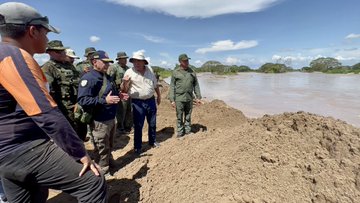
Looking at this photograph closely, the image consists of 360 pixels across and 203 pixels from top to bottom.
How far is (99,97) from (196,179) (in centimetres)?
175

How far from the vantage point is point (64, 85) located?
3.91 meters

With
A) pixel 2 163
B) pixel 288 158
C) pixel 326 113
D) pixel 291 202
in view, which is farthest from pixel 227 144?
pixel 326 113

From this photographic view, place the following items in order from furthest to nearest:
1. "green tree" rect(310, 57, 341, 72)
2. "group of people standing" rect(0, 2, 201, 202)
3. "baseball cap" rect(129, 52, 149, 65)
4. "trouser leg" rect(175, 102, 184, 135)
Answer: "green tree" rect(310, 57, 341, 72) < "trouser leg" rect(175, 102, 184, 135) < "baseball cap" rect(129, 52, 149, 65) < "group of people standing" rect(0, 2, 201, 202)

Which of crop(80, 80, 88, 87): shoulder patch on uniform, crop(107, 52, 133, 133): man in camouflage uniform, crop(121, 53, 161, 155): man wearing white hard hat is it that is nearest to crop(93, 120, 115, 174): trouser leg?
crop(80, 80, 88, 87): shoulder patch on uniform

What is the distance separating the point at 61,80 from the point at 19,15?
2336mm

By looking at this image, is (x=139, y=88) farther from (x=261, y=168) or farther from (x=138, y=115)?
(x=261, y=168)

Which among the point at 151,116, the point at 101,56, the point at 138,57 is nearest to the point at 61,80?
the point at 101,56

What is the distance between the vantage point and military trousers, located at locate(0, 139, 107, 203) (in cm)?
171

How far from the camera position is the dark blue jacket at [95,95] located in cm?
374

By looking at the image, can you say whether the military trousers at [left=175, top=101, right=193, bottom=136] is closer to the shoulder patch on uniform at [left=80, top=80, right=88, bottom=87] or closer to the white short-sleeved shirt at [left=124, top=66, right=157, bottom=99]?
the white short-sleeved shirt at [left=124, top=66, right=157, bottom=99]

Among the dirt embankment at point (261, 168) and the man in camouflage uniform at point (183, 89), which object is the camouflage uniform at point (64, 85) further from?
the man in camouflage uniform at point (183, 89)

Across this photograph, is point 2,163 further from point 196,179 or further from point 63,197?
point 63,197

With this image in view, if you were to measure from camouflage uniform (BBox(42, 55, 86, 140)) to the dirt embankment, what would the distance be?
1164 mm

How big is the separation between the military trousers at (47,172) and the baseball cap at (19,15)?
2.44 feet
